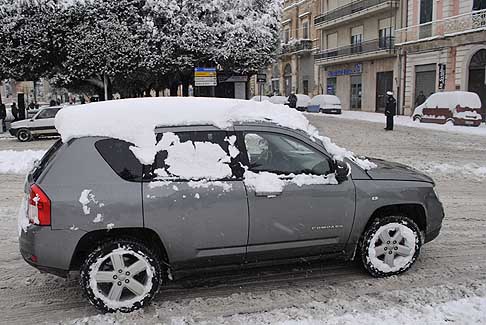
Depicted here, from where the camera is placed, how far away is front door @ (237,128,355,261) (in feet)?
14.1

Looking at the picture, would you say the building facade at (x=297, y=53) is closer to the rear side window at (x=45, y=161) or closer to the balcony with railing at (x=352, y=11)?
the balcony with railing at (x=352, y=11)

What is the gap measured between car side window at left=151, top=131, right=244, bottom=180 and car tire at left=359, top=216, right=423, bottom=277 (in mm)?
1444

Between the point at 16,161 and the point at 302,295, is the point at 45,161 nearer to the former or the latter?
the point at 302,295

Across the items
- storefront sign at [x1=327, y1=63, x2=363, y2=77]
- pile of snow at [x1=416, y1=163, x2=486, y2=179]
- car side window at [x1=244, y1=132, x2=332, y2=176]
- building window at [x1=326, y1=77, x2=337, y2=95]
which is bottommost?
pile of snow at [x1=416, y1=163, x2=486, y2=179]

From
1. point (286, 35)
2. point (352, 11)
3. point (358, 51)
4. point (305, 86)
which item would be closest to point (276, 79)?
point (286, 35)

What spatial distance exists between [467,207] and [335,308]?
4653 millimetres

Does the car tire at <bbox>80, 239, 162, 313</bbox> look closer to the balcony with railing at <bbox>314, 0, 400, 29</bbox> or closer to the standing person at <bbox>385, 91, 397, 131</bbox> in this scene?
the standing person at <bbox>385, 91, 397, 131</bbox>

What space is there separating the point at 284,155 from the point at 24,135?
Result: 60.8 ft

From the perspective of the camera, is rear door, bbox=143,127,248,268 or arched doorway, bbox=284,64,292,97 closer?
rear door, bbox=143,127,248,268

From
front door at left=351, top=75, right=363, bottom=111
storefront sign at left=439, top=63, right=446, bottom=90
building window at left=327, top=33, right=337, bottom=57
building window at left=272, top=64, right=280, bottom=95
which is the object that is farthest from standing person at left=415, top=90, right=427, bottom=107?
building window at left=272, top=64, right=280, bottom=95

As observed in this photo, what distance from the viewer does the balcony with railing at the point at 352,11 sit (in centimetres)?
3600

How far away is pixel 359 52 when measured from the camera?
131 feet

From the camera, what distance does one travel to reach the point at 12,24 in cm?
2114

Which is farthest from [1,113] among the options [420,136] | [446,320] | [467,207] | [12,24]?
[446,320]
